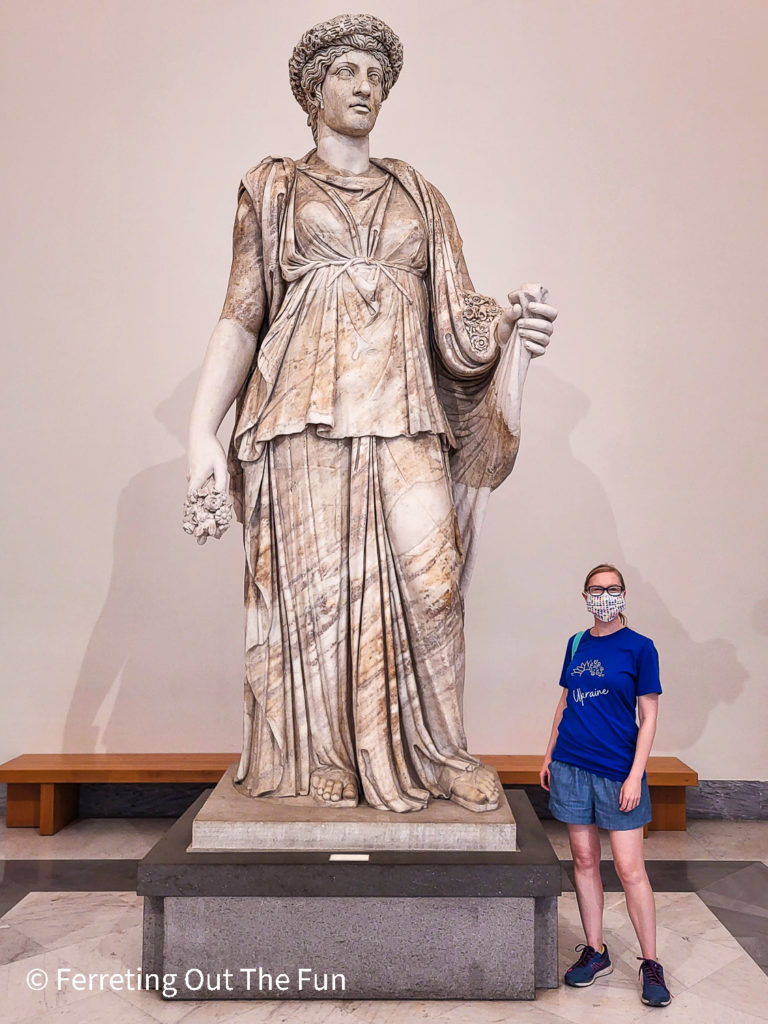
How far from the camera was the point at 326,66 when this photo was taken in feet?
10.4

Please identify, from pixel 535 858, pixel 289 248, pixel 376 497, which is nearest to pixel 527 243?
pixel 289 248

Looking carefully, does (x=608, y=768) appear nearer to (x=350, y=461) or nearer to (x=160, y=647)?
(x=350, y=461)

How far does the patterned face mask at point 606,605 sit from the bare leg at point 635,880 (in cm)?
62

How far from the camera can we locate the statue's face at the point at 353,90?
3.14 metres

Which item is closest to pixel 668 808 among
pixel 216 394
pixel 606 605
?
pixel 606 605

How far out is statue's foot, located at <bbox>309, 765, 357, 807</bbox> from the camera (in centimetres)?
291

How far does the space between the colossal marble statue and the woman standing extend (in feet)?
0.91

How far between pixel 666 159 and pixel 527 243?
2.89 ft

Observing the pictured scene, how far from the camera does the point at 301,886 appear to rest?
2.65 metres

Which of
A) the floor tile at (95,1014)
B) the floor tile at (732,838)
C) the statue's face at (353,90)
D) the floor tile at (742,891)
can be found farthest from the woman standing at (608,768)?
the statue's face at (353,90)

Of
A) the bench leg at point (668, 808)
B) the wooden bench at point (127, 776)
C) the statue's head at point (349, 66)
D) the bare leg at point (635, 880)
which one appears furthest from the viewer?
the bench leg at point (668, 808)

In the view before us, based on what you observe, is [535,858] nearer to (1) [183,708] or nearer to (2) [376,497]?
(2) [376,497]

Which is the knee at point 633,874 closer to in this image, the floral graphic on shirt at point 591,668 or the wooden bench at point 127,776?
the floral graphic on shirt at point 591,668

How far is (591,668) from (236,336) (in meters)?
1.59
